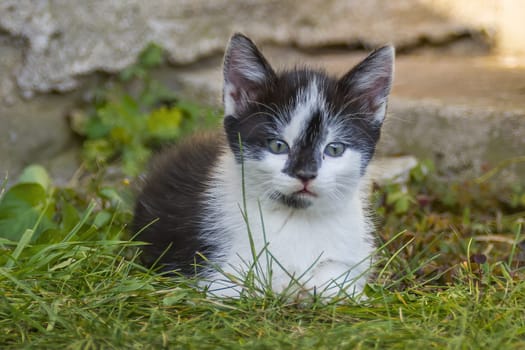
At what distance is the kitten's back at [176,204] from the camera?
2609 millimetres

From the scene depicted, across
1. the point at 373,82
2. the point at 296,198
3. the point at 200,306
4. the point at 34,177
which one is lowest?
the point at 200,306

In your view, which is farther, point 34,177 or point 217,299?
point 34,177

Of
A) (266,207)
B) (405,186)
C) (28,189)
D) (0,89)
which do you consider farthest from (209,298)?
(0,89)

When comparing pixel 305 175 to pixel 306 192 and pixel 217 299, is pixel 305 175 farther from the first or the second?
pixel 217 299

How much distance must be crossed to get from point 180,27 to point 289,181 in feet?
8.11

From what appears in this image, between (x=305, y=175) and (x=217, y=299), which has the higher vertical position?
(x=305, y=175)

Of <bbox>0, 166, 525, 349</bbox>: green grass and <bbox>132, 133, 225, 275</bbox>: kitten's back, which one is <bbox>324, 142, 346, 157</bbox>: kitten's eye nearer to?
<bbox>0, 166, 525, 349</bbox>: green grass

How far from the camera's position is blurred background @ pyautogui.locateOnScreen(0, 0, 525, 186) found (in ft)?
12.7

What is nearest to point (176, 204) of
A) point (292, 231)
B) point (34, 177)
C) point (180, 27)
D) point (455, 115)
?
point (292, 231)

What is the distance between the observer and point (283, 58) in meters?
4.86

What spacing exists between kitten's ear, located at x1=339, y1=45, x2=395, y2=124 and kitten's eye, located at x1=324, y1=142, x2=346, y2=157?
18 centimetres

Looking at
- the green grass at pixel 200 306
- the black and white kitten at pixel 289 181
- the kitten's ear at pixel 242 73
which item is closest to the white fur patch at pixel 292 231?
the black and white kitten at pixel 289 181

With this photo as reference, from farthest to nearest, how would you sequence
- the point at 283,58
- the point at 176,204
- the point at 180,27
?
the point at 283,58 < the point at 180,27 < the point at 176,204

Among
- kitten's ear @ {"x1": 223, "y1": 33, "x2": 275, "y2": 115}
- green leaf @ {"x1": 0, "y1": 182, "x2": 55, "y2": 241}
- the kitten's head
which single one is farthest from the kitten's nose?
green leaf @ {"x1": 0, "y1": 182, "x2": 55, "y2": 241}
